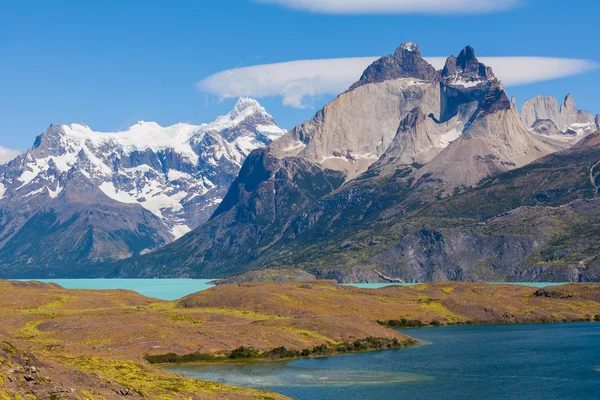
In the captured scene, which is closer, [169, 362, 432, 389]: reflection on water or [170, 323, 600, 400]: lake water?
[170, 323, 600, 400]: lake water

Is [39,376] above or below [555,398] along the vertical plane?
above

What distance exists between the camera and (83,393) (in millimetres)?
105875

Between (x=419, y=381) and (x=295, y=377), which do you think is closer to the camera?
(x=419, y=381)

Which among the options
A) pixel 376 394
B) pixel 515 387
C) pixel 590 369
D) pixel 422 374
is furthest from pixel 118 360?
pixel 590 369

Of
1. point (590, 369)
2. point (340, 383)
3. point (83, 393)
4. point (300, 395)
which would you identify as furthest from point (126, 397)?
point (590, 369)

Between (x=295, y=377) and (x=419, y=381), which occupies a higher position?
(x=295, y=377)

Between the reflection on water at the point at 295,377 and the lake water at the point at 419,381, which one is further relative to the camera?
the reflection on water at the point at 295,377

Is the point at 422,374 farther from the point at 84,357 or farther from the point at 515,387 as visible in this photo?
the point at 84,357

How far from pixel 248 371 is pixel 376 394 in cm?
3856

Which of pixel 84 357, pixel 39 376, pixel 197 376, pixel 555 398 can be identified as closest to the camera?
Answer: pixel 39 376

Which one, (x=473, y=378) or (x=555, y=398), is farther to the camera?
(x=473, y=378)

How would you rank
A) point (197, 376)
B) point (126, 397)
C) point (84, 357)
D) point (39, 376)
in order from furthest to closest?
point (197, 376), point (84, 357), point (126, 397), point (39, 376)

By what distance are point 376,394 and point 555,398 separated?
3047 centimetres

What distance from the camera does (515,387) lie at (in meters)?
173
